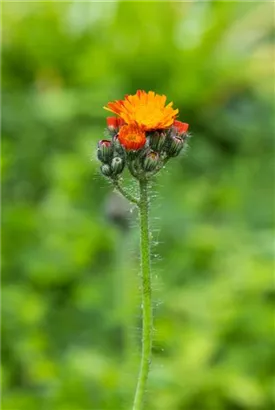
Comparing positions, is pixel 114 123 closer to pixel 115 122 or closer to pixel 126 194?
pixel 115 122

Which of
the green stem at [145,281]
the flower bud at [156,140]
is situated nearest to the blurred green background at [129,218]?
the green stem at [145,281]

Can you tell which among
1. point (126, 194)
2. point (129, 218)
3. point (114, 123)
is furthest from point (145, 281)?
point (129, 218)

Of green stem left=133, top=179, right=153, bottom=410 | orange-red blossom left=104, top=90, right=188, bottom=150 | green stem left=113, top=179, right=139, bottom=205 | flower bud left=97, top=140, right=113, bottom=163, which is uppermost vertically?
orange-red blossom left=104, top=90, right=188, bottom=150

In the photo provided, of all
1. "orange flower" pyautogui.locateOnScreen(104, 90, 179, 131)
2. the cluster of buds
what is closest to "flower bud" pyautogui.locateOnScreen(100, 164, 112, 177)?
the cluster of buds

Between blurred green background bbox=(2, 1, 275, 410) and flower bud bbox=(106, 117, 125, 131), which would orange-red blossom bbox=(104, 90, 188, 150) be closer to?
flower bud bbox=(106, 117, 125, 131)

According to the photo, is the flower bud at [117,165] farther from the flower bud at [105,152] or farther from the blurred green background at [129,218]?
the blurred green background at [129,218]
